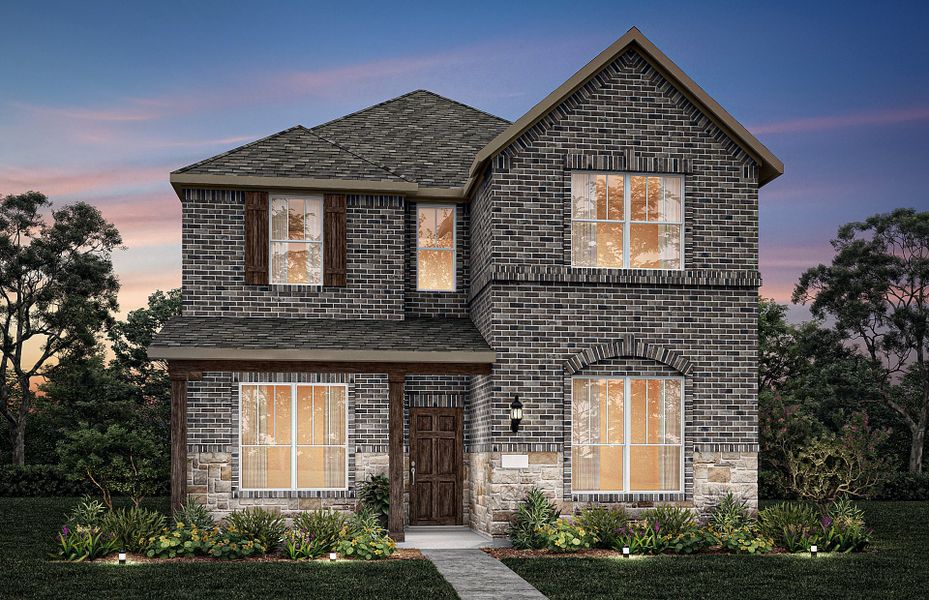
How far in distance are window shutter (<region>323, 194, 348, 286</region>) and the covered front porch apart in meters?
0.97

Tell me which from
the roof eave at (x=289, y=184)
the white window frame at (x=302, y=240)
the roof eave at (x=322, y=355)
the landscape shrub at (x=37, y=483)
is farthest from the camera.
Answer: the landscape shrub at (x=37, y=483)

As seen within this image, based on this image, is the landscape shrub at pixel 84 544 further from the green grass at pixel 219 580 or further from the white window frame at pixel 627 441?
the white window frame at pixel 627 441

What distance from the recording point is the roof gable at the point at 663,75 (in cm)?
1806

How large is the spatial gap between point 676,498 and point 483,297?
4962 mm

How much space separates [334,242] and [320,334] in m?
2.14

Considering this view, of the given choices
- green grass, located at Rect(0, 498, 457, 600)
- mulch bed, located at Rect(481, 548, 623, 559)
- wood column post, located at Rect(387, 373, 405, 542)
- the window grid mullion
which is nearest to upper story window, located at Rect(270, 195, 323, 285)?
the window grid mullion

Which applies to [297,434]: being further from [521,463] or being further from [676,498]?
[676,498]

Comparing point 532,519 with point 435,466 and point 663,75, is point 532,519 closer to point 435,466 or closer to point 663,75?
point 435,466

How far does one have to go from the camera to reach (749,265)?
18.6 meters

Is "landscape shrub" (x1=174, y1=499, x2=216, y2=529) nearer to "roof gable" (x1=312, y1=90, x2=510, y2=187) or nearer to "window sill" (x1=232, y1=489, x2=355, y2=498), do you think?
"window sill" (x1=232, y1=489, x2=355, y2=498)

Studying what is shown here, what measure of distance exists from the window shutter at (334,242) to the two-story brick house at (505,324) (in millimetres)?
41

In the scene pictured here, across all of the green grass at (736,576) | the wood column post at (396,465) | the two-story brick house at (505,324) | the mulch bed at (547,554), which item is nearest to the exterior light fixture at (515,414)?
the two-story brick house at (505,324)

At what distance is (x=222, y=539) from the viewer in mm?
16047

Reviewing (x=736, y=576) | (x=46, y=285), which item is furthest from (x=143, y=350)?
(x=736, y=576)
